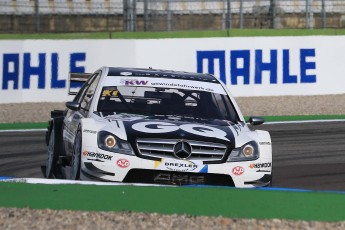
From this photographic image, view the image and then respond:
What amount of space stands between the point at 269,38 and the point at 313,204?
49.0 feet

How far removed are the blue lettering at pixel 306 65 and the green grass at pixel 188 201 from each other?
14529 millimetres

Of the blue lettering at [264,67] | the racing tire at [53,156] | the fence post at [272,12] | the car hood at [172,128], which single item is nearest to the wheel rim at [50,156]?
the racing tire at [53,156]

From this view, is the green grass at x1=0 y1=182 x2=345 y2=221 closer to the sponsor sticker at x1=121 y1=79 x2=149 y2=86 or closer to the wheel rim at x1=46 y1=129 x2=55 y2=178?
the sponsor sticker at x1=121 y1=79 x2=149 y2=86

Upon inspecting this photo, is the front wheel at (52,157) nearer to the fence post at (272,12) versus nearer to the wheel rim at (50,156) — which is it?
the wheel rim at (50,156)

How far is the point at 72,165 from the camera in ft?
33.7

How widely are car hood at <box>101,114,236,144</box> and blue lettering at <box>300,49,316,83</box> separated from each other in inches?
505

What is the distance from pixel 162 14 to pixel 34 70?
5173 millimetres

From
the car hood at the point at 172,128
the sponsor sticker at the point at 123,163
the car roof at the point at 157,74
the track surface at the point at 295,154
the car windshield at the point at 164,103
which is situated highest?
the car roof at the point at 157,74

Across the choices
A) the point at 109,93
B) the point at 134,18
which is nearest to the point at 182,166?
the point at 109,93

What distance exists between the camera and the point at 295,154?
14.8m

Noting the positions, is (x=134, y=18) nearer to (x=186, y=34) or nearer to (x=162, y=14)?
(x=162, y=14)

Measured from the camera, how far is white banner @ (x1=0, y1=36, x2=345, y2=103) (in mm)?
21750

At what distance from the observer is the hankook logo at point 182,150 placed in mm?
9680

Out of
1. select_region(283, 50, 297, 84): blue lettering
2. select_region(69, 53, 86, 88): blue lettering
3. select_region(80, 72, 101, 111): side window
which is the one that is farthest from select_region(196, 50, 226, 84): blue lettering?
select_region(80, 72, 101, 111): side window
